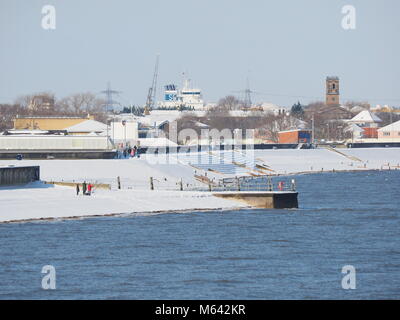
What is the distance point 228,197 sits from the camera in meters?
71.7

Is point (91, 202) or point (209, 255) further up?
point (91, 202)

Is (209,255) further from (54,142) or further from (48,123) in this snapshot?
(48,123)

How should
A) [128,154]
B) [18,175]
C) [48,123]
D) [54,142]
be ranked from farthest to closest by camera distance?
[48,123], [128,154], [54,142], [18,175]

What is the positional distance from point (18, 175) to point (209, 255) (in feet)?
95.2

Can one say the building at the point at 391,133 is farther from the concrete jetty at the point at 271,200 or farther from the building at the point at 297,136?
the concrete jetty at the point at 271,200

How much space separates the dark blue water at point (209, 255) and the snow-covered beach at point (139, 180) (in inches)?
113

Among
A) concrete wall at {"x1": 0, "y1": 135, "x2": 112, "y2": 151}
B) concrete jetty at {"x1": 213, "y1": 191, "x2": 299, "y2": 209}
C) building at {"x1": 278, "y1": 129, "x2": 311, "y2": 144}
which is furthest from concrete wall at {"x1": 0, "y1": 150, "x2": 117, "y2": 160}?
building at {"x1": 278, "y1": 129, "x2": 311, "y2": 144}

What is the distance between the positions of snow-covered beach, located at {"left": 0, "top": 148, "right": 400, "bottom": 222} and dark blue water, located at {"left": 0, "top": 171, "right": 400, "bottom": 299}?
2868mm

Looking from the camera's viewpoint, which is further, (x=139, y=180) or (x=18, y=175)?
(x=139, y=180)

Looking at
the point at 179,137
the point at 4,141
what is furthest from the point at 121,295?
the point at 179,137

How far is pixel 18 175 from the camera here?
75.6 metres

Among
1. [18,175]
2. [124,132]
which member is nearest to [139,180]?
[18,175]

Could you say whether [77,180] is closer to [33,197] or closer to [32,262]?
[33,197]

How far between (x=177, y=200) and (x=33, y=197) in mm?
8406
